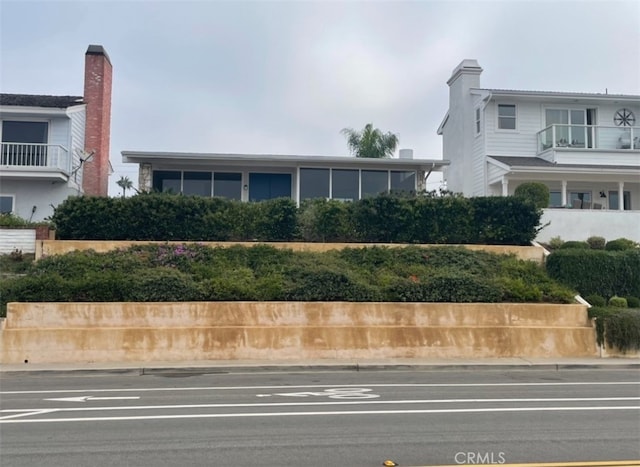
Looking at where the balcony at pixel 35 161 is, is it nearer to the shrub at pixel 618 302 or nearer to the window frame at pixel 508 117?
the window frame at pixel 508 117

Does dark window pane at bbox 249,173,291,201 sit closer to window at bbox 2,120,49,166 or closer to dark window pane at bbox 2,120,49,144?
window at bbox 2,120,49,166

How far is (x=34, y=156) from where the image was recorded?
24062 millimetres

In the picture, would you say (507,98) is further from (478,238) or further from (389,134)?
(478,238)

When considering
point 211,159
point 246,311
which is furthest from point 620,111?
point 246,311

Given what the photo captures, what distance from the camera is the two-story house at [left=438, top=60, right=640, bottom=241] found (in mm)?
25734

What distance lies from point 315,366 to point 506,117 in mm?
19996

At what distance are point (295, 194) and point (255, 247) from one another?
25.2 ft

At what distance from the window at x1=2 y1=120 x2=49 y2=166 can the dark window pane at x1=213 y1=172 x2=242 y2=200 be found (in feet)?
24.1

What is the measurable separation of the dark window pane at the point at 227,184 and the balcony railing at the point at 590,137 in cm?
1497

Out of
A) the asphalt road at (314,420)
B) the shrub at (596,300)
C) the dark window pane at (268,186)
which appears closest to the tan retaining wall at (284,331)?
the shrub at (596,300)

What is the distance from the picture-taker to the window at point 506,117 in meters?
27.9

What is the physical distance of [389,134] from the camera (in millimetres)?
34781

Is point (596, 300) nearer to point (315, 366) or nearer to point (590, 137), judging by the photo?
point (315, 366)

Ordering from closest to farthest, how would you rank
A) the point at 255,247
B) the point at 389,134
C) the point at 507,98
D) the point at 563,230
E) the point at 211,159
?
1. the point at 255,247
2. the point at 563,230
3. the point at 211,159
4. the point at 507,98
5. the point at 389,134
